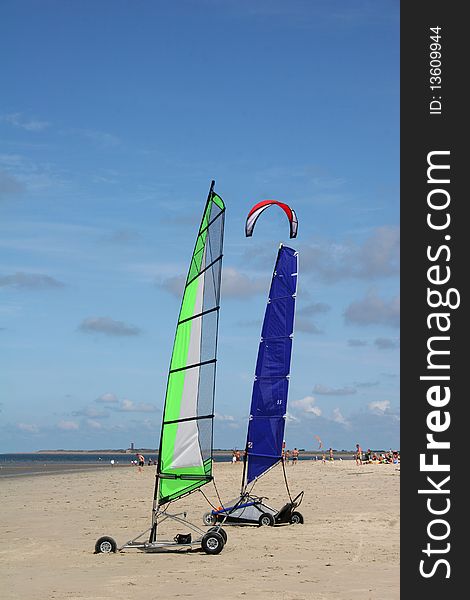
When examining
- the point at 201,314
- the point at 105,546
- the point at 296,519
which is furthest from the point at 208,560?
the point at 296,519

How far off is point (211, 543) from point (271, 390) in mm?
5987

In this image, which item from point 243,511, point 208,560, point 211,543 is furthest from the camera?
point 243,511

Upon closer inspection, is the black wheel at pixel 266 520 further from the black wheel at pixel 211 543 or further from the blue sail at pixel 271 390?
the black wheel at pixel 211 543

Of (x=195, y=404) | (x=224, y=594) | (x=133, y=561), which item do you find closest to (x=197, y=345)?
(x=195, y=404)

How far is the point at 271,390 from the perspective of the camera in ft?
60.0

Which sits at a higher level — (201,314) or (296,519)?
(201,314)

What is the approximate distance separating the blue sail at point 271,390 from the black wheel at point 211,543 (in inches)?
210

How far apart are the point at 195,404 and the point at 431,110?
18.3 feet

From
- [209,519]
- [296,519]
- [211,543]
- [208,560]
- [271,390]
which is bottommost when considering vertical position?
[208,560]

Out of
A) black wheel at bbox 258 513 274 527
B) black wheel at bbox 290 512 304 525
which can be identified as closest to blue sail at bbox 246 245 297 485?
black wheel at bbox 290 512 304 525

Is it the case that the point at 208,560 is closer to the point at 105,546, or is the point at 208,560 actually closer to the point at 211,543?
the point at 211,543

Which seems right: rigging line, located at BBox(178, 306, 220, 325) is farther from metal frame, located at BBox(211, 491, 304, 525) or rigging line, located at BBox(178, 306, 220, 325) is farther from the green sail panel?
metal frame, located at BBox(211, 491, 304, 525)

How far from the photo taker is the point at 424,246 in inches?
385

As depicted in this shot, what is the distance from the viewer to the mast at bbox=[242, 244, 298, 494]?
18188 millimetres
